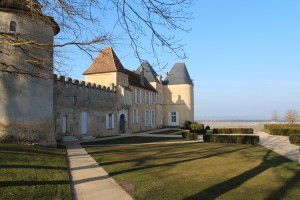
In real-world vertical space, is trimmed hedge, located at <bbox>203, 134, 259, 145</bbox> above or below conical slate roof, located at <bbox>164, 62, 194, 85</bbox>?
below

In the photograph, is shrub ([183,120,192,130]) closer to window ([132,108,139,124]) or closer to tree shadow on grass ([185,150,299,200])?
window ([132,108,139,124])

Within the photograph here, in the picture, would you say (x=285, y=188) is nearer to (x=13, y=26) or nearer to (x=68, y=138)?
(x=13, y=26)

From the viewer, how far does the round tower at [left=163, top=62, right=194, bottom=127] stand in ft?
141

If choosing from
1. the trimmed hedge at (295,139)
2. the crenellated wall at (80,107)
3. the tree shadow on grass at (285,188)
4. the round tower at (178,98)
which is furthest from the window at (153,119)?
the tree shadow on grass at (285,188)

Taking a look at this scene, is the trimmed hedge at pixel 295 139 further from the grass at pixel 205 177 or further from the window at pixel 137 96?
the window at pixel 137 96

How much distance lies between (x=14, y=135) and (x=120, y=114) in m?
15.4

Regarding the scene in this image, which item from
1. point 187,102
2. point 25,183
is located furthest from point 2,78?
point 187,102

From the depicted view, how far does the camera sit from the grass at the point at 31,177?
6234 millimetres

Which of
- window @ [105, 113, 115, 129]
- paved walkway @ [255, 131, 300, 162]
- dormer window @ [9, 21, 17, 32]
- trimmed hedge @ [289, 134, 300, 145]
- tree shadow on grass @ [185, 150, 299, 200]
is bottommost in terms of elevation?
tree shadow on grass @ [185, 150, 299, 200]

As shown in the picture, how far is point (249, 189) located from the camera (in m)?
6.95

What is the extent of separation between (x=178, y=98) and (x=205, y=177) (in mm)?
35560

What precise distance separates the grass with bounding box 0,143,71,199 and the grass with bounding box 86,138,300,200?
1.37 metres

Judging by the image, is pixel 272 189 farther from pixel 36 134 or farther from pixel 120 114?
pixel 120 114

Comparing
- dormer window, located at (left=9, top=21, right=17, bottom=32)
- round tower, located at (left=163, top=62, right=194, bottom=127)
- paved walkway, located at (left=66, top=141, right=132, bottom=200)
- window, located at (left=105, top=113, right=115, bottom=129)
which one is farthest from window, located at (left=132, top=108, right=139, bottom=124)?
paved walkway, located at (left=66, top=141, right=132, bottom=200)
